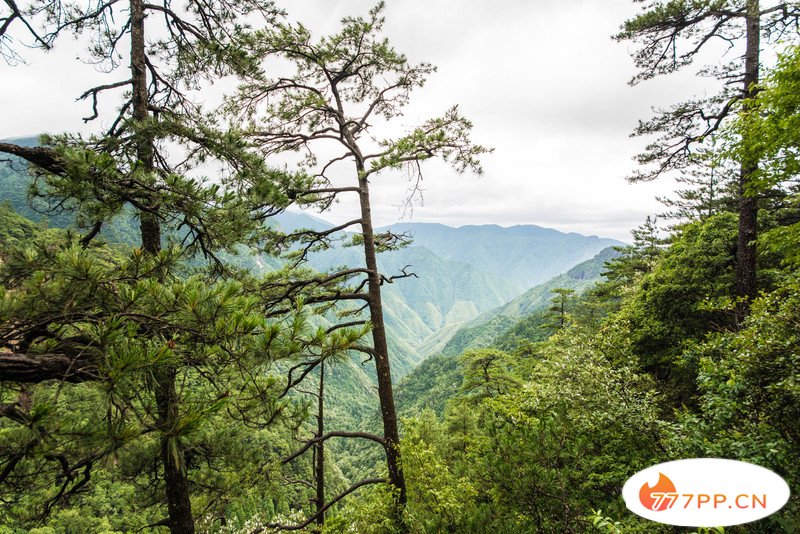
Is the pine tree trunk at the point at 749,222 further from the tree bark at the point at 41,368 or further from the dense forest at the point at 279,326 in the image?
the tree bark at the point at 41,368

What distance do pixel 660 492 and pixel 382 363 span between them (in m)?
4.51

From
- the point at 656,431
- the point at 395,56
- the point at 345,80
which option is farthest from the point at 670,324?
the point at 345,80

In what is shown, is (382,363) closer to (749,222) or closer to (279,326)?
(279,326)

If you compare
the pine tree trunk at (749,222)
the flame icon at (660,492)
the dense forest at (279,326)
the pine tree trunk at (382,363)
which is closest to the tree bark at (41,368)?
the dense forest at (279,326)

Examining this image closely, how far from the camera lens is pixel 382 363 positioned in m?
6.22

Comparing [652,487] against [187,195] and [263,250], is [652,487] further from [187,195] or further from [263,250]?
[263,250]

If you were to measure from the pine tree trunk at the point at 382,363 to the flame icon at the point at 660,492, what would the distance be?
4193 millimetres

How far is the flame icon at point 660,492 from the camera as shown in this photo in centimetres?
220

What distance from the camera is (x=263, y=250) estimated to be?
5.62 m

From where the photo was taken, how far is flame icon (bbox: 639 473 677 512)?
7.21 feet

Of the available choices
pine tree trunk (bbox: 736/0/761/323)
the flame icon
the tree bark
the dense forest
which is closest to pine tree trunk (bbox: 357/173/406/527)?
the dense forest

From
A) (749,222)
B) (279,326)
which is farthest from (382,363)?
(749,222)

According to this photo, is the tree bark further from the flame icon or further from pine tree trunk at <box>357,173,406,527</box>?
pine tree trunk at <box>357,173,406,527</box>

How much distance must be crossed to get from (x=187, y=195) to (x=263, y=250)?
266cm
